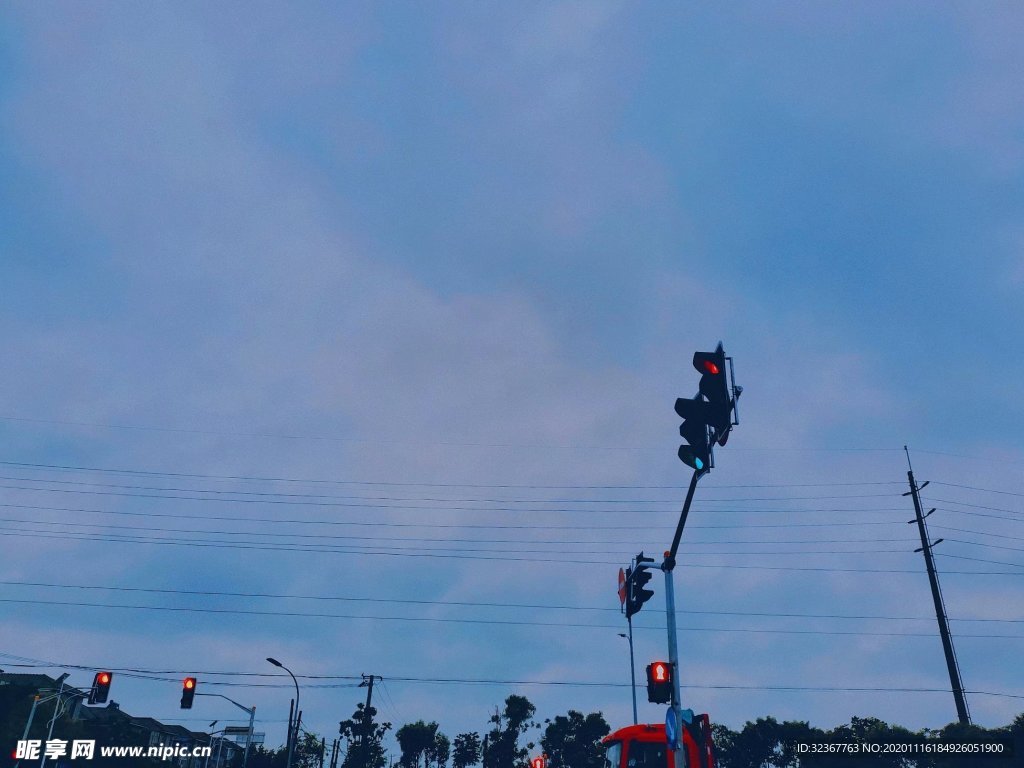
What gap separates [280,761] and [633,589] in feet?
325

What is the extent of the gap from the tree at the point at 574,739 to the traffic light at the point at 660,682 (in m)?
98.6

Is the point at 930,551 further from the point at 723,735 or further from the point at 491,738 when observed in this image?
the point at 491,738

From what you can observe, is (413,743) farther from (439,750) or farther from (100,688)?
(100,688)

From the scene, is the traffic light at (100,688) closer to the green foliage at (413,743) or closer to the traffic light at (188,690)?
the traffic light at (188,690)

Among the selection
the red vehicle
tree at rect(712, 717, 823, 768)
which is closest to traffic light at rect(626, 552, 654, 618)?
the red vehicle

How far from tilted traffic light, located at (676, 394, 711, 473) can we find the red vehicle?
308 inches

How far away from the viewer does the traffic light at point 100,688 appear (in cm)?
3409

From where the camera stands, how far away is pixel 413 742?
107 metres

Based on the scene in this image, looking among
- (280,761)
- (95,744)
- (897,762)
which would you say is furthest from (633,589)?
(280,761)

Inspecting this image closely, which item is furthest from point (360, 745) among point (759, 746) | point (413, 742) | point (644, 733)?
point (644, 733)

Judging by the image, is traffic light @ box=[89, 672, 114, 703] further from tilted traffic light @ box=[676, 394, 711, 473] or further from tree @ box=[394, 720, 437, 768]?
tree @ box=[394, 720, 437, 768]

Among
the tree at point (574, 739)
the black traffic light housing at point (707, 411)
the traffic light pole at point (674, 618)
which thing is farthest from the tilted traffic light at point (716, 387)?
the tree at point (574, 739)

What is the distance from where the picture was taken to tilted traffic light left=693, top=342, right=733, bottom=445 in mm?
8633

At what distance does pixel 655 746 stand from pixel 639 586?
233 inches
